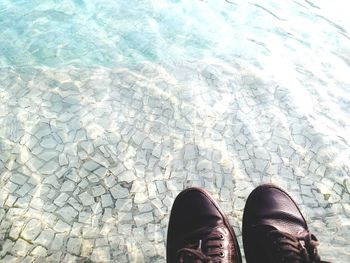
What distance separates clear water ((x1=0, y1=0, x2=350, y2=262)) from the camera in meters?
2.74

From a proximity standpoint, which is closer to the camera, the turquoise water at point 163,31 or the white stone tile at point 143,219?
the white stone tile at point 143,219

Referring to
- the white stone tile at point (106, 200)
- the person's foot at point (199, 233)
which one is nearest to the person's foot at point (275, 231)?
the person's foot at point (199, 233)

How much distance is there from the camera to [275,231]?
7.31 ft

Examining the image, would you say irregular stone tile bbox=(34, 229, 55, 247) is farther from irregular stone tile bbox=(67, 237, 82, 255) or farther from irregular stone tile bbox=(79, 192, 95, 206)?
irregular stone tile bbox=(79, 192, 95, 206)

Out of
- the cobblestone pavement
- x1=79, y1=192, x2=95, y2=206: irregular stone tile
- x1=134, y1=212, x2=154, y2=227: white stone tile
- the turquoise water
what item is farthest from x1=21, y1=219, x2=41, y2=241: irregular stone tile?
the turquoise water

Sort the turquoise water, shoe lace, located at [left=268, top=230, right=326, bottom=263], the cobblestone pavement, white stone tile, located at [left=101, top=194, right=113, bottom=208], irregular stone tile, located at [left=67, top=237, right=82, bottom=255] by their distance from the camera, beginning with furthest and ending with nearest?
the turquoise water → white stone tile, located at [left=101, top=194, right=113, bottom=208] → the cobblestone pavement → irregular stone tile, located at [left=67, top=237, right=82, bottom=255] → shoe lace, located at [left=268, top=230, right=326, bottom=263]

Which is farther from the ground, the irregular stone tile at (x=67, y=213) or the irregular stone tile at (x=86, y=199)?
the irregular stone tile at (x=86, y=199)

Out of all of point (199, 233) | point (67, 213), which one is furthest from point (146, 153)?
point (199, 233)

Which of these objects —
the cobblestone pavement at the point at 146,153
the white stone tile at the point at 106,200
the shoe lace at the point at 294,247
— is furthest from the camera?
the white stone tile at the point at 106,200

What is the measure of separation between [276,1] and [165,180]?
4.15m

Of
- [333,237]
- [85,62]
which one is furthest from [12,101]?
[333,237]

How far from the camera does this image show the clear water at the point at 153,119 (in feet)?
8.98

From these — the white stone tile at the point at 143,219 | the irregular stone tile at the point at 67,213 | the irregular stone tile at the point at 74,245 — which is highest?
the white stone tile at the point at 143,219

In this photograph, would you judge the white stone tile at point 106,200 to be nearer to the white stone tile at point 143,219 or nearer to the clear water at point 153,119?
the clear water at point 153,119
